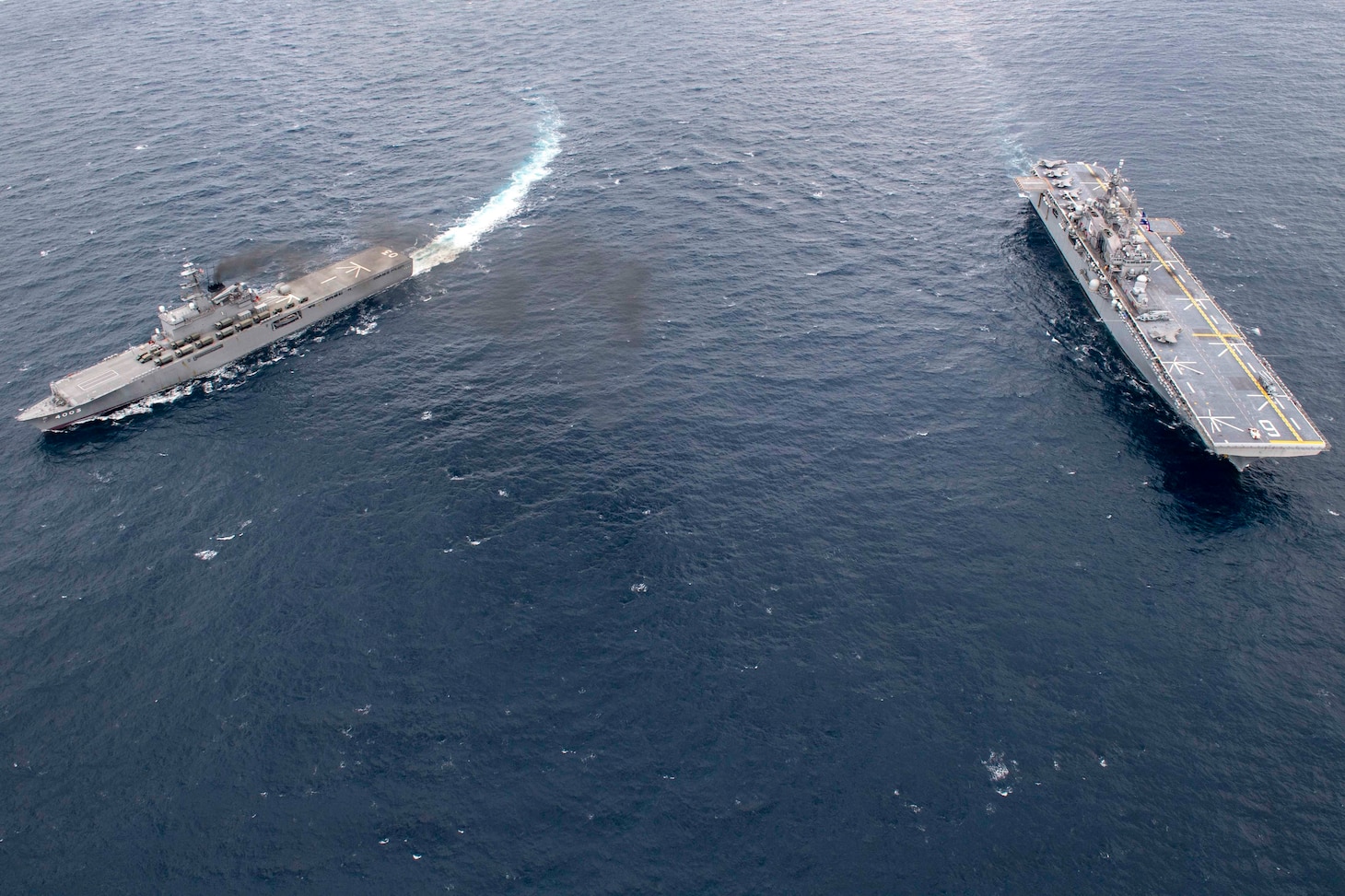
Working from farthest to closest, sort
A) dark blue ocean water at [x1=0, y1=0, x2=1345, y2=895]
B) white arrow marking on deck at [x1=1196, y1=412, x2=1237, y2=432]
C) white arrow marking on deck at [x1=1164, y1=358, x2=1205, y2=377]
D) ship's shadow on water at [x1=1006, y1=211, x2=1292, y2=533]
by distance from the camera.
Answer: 1. white arrow marking on deck at [x1=1164, y1=358, x2=1205, y2=377]
2. white arrow marking on deck at [x1=1196, y1=412, x2=1237, y2=432]
3. ship's shadow on water at [x1=1006, y1=211, x2=1292, y2=533]
4. dark blue ocean water at [x1=0, y1=0, x2=1345, y2=895]

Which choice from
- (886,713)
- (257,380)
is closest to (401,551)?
(257,380)

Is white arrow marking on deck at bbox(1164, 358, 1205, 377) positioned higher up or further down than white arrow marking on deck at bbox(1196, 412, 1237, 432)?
higher up

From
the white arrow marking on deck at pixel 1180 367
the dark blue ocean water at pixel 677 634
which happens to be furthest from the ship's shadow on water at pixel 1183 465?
the white arrow marking on deck at pixel 1180 367

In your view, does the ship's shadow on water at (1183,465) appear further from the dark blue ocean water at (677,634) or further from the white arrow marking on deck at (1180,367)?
the white arrow marking on deck at (1180,367)

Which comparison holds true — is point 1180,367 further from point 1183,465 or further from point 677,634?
point 677,634

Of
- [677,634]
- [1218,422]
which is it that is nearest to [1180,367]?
[1218,422]

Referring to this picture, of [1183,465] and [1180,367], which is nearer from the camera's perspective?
[1183,465]

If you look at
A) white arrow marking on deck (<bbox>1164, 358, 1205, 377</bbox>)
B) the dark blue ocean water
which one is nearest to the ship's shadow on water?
the dark blue ocean water

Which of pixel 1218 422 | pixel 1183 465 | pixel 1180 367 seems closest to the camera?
pixel 1218 422

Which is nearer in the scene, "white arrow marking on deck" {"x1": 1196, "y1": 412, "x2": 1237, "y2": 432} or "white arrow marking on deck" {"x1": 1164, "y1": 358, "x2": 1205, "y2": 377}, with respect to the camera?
"white arrow marking on deck" {"x1": 1196, "y1": 412, "x2": 1237, "y2": 432}

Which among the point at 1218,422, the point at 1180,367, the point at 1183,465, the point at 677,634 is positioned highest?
the point at 1180,367

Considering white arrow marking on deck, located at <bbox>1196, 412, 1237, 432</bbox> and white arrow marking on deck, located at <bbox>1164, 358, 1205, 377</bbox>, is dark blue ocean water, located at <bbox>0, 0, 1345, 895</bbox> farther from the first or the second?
white arrow marking on deck, located at <bbox>1164, 358, 1205, 377</bbox>

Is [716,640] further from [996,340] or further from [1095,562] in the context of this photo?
[996,340]
